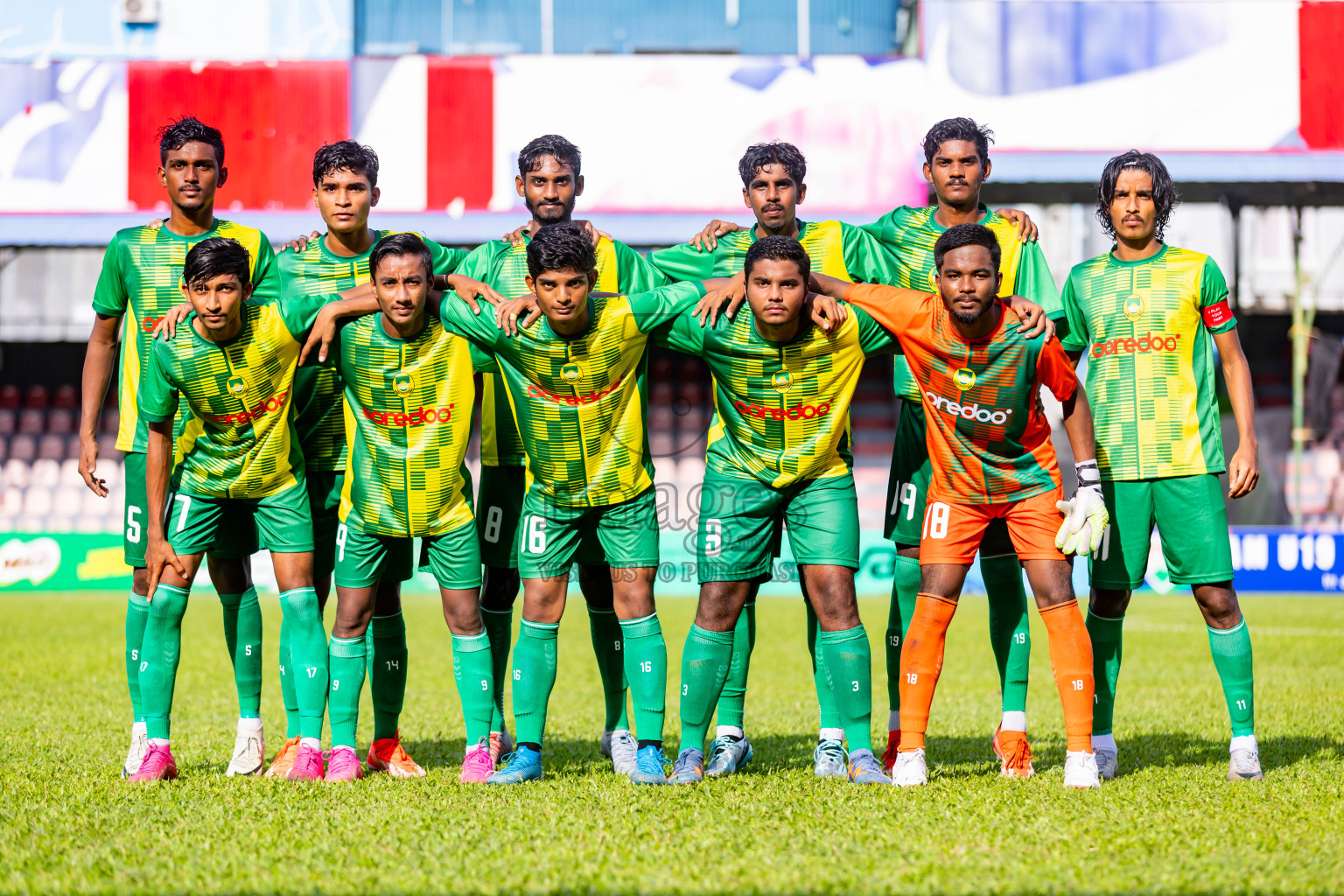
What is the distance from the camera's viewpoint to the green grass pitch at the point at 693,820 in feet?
10.5

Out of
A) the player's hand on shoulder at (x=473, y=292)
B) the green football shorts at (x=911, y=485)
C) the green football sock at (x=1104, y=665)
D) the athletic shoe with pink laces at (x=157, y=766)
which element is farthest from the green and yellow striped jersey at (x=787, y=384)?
the athletic shoe with pink laces at (x=157, y=766)

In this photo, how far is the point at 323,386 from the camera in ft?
16.7

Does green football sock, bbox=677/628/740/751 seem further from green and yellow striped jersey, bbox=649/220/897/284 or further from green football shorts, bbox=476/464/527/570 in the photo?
green and yellow striped jersey, bbox=649/220/897/284

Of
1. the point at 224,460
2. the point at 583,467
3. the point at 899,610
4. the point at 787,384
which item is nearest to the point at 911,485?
the point at 899,610

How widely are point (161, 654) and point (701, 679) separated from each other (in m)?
2.07

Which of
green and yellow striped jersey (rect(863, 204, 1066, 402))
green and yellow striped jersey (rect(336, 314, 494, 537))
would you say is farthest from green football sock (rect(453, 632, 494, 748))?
green and yellow striped jersey (rect(863, 204, 1066, 402))

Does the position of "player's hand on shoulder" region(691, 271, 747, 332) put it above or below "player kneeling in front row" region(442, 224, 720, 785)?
above

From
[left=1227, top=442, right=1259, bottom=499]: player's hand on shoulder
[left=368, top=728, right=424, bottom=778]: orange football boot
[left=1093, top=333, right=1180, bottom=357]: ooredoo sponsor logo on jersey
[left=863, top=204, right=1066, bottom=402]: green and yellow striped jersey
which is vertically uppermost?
[left=863, top=204, right=1066, bottom=402]: green and yellow striped jersey

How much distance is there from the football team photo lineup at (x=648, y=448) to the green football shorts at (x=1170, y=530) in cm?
1

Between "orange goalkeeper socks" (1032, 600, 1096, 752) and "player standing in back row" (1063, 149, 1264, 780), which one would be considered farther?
"player standing in back row" (1063, 149, 1264, 780)

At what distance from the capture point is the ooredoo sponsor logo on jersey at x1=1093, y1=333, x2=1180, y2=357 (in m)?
4.78

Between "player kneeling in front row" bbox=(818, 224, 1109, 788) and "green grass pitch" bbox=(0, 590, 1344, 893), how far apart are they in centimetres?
35

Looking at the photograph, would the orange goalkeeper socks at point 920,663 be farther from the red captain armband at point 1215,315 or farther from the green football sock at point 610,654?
the red captain armband at point 1215,315

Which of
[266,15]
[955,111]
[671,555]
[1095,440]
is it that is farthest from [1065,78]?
[1095,440]
